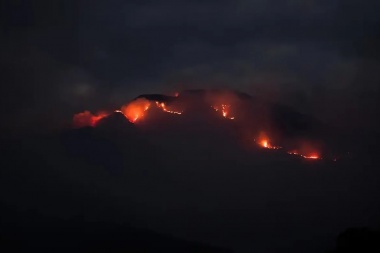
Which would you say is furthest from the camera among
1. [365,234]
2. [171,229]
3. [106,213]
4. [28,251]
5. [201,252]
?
[106,213]

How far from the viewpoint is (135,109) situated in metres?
55.8

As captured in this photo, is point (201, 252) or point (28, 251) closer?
point (201, 252)

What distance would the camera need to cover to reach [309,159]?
158 feet

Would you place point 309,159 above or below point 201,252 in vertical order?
above

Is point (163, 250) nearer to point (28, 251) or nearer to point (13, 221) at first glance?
point (28, 251)

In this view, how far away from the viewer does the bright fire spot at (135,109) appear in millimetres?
54656

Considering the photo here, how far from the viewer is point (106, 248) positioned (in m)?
41.1

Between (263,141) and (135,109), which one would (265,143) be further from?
(135,109)

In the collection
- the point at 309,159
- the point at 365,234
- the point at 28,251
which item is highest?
the point at 309,159

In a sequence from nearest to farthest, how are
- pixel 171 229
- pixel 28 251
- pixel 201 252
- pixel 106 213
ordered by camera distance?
pixel 201 252, pixel 28 251, pixel 171 229, pixel 106 213

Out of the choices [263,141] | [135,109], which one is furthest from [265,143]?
[135,109]

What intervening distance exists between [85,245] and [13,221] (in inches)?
427

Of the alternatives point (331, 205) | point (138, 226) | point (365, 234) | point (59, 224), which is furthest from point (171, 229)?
point (365, 234)

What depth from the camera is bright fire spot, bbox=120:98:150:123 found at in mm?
54656
